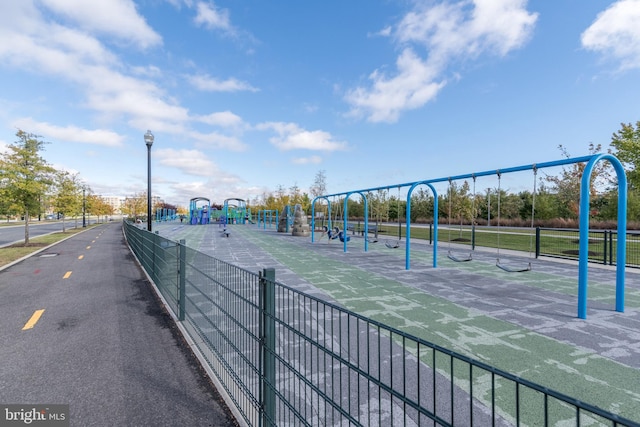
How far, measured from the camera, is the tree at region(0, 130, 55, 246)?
17.2 m

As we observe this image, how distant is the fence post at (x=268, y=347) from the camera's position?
9.00 feet

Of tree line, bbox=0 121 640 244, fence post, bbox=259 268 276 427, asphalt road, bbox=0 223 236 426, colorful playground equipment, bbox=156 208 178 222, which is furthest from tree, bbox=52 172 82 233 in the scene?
fence post, bbox=259 268 276 427

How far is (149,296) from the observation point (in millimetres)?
7816

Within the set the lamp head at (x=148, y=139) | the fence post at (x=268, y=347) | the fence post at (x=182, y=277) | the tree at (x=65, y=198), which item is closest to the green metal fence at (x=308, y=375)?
the fence post at (x=268, y=347)

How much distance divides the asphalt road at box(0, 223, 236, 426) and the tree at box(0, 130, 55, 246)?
12.3 m

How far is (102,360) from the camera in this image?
178 inches

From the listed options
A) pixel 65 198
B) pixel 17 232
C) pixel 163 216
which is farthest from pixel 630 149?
pixel 163 216

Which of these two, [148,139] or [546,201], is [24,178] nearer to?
[148,139]

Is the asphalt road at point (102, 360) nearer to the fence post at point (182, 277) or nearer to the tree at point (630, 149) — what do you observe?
the fence post at point (182, 277)

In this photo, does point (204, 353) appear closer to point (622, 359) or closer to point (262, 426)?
point (262, 426)

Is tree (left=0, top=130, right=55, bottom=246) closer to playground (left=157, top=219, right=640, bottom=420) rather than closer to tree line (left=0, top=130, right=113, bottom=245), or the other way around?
tree line (left=0, top=130, right=113, bottom=245)

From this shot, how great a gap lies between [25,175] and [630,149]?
31.4 metres

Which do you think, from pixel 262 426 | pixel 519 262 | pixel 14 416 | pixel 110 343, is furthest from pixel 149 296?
pixel 519 262

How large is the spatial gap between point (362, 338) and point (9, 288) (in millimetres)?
9252
